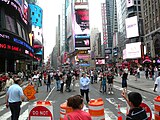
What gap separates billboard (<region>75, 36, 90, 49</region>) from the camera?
499 ft

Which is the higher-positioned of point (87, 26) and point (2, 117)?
point (87, 26)

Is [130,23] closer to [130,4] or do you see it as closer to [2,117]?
[130,4]

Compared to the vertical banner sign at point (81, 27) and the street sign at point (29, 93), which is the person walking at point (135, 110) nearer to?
the street sign at point (29, 93)

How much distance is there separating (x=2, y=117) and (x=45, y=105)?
16.1 feet

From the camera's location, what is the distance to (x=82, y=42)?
154 metres

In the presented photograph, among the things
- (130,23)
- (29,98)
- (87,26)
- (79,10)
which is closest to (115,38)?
(87,26)

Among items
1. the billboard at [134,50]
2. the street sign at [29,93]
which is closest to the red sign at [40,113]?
the street sign at [29,93]

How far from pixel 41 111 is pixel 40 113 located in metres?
0.06

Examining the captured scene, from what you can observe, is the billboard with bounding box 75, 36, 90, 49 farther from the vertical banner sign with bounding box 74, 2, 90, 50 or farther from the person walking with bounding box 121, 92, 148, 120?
the person walking with bounding box 121, 92, 148, 120

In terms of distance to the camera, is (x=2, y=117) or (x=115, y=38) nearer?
(x=2, y=117)

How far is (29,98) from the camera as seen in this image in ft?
54.2

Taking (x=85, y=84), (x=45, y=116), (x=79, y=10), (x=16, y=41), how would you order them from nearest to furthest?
(x=45, y=116)
(x=85, y=84)
(x=16, y=41)
(x=79, y=10)

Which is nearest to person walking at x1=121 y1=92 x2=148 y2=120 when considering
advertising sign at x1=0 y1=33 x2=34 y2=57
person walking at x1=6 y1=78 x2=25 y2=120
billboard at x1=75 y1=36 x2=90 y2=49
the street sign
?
person walking at x1=6 y1=78 x2=25 y2=120

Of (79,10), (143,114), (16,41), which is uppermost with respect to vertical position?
(79,10)
